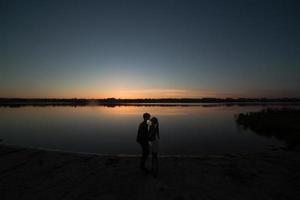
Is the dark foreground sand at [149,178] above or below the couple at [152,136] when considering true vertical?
below

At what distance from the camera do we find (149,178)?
26.1 feet

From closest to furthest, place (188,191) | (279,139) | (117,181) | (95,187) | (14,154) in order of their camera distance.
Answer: (188,191), (95,187), (117,181), (14,154), (279,139)

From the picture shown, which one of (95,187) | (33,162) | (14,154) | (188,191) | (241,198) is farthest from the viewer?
(14,154)

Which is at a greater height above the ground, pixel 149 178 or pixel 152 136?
pixel 152 136

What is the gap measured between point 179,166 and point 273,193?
158 inches

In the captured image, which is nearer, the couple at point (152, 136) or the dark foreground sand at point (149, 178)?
the dark foreground sand at point (149, 178)

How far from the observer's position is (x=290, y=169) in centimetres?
861

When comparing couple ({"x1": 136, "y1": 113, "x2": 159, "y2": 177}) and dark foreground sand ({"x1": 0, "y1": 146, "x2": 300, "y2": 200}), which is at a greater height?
couple ({"x1": 136, "y1": 113, "x2": 159, "y2": 177})

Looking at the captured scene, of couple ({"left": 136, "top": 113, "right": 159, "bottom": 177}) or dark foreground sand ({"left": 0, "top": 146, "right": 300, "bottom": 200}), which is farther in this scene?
couple ({"left": 136, "top": 113, "right": 159, "bottom": 177})

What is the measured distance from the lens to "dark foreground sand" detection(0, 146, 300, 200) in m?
6.64

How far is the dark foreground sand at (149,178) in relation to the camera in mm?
6637

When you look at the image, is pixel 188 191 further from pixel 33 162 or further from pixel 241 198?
pixel 33 162

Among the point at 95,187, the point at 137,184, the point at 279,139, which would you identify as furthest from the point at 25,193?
the point at 279,139

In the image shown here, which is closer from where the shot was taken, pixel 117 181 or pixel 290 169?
pixel 117 181
